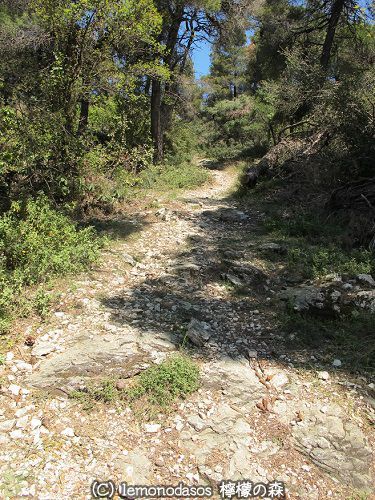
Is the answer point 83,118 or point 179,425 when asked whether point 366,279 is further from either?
point 83,118

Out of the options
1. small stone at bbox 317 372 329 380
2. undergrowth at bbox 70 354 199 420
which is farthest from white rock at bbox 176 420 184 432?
small stone at bbox 317 372 329 380

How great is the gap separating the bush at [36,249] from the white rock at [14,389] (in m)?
0.85

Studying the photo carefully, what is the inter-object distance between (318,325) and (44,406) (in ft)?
11.3

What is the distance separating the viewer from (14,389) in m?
3.62

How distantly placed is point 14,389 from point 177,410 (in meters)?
1.56

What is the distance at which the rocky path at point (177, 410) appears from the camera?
3033 millimetres

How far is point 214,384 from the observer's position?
13.1 feet

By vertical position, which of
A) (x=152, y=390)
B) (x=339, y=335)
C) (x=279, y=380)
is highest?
(x=339, y=335)

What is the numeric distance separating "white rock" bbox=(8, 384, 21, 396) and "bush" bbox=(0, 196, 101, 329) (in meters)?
0.85

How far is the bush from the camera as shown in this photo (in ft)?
16.3

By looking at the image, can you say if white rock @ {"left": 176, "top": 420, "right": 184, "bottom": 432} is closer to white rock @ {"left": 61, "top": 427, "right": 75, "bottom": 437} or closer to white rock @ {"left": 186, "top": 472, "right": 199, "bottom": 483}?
white rock @ {"left": 186, "top": 472, "right": 199, "bottom": 483}

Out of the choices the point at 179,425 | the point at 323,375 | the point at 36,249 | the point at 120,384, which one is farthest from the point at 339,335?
the point at 36,249

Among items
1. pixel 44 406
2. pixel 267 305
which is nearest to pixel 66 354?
pixel 44 406

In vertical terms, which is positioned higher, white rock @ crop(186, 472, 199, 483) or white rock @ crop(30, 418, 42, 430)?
white rock @ crop(30, 418, 42, 430)
